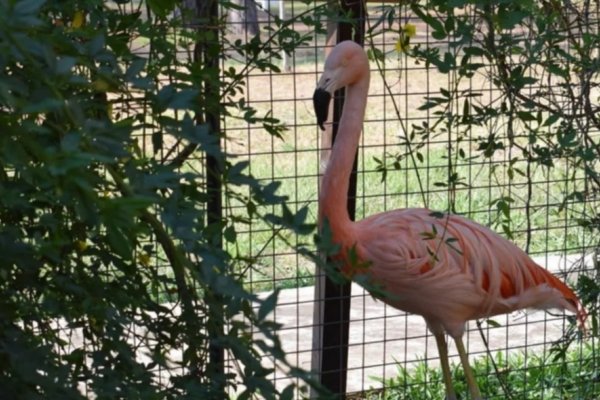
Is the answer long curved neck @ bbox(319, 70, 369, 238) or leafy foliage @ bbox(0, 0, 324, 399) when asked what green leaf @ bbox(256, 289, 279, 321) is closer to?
leafy foliage @ bbox(0, 0, 324, 399)

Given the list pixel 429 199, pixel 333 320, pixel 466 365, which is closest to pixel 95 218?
pixel 466 365

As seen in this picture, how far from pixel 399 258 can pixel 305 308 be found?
177 cm

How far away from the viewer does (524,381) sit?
3.79m

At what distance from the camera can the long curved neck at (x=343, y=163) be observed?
118 inches

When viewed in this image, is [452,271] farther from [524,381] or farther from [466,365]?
[524,381]

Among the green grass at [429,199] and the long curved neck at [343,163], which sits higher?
the green grass at [429,199]

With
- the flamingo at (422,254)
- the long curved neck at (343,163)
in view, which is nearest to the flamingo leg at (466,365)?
the flamingo at (422,254)

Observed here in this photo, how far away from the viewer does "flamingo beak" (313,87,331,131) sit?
A: 2943mm

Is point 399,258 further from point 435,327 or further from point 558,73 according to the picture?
point 558,73

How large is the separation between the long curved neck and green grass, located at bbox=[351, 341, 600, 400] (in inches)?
35.0

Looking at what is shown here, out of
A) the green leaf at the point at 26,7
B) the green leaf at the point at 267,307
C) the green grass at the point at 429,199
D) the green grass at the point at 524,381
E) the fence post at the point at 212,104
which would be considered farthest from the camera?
the green grass at the point at 429,199

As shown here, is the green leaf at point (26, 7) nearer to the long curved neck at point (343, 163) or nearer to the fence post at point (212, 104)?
the fence post at point (212, 104)

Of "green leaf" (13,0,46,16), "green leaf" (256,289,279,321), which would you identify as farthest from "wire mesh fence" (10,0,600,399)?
"green leaf" (13,0,46,16)

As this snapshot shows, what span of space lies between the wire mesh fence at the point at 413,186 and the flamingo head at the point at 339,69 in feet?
0.23
